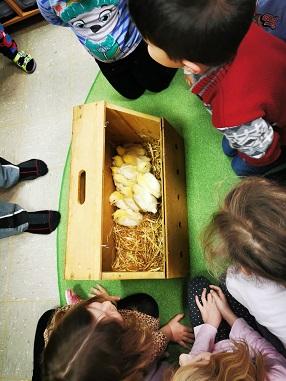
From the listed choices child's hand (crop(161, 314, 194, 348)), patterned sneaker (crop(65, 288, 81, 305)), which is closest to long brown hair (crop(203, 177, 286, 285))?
child's hand (crop(161, 314, 194, 348))

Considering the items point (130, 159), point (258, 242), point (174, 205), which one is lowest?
point (174, 205)

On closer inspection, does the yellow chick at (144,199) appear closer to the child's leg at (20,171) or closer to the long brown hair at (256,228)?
the long brown hair at (256,228)

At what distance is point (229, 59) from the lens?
71cm

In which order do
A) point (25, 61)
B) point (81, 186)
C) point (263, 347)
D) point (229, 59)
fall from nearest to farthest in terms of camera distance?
point (229, 59), point (263, 347), point (81, 186), point (25, 61)

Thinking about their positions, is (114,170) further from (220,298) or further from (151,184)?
(220,298)

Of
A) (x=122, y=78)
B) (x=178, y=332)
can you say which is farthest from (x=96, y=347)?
(x=122, y=78)

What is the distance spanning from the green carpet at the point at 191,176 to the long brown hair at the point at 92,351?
0.44m

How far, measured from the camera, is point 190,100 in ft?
4.77

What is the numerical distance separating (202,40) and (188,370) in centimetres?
66

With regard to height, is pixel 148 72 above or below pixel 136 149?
above

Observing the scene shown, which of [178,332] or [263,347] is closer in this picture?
[263,347]

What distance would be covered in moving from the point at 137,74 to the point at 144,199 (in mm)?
487

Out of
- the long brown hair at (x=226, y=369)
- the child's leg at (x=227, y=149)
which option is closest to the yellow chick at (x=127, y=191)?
the child's leg at (x=227, y=149)

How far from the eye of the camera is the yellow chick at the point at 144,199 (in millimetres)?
1236
